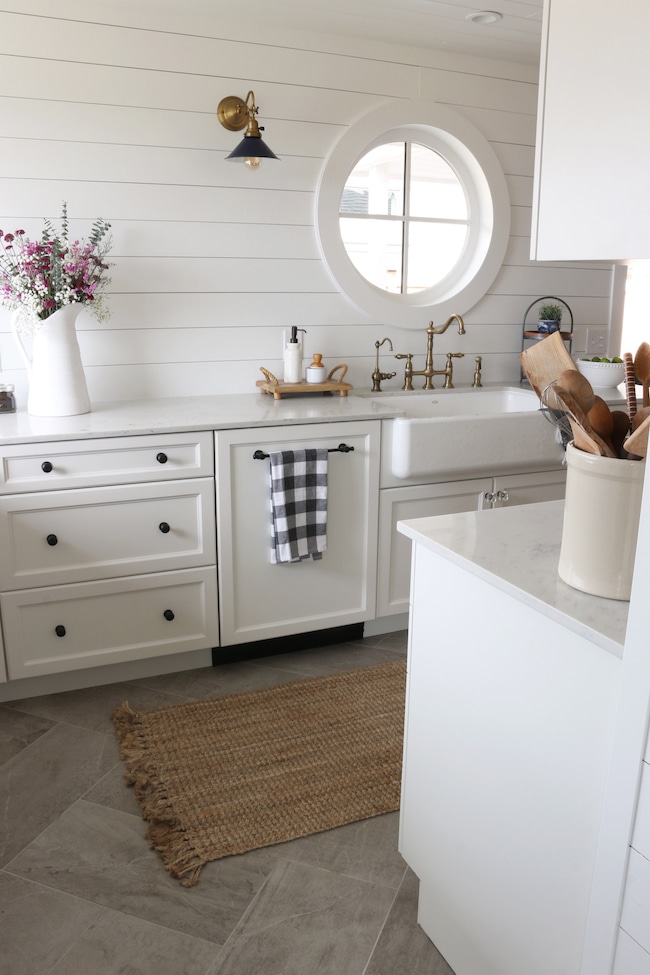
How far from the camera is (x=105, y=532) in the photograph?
251 centimetres

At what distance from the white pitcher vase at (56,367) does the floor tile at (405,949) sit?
5.89 feet

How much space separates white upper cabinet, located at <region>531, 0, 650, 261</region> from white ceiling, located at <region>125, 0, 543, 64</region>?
1.89m

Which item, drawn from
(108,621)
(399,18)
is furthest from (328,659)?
(399,18)

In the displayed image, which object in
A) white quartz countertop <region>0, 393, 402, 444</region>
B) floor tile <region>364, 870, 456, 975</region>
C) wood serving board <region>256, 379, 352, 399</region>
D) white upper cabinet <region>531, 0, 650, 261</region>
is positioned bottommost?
floor tile <region>364, 870, 456, 975</region>

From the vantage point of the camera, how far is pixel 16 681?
2.59 m

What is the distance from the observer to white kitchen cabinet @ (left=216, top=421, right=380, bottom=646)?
2629 millimetres

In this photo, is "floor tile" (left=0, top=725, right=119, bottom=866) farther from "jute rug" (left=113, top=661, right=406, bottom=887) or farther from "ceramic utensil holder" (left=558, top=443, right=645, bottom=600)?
"ceramic utensil holder" (left=558, top=443, right=645, bottom=600)

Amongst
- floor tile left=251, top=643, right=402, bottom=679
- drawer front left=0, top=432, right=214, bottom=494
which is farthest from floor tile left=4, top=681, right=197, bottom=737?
drawer front left=0, top=432, right=214, bottom=494

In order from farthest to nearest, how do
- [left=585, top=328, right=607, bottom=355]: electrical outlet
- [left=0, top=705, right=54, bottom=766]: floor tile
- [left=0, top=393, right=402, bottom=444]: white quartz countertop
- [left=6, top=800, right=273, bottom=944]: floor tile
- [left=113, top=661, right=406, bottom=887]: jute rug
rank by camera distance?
[left=585, top=328, right=607, bottom=355]: electrical outlet → [left=0, top=393, right=402, bottom=444]: white quartz countertop → [left=0, top=705, right=54, bottom=766]: floor tile → [left=113, top=661, right=406, bottom=887]: jute rug → [left=6, top=800, right=273, bottom=944]: floor tile

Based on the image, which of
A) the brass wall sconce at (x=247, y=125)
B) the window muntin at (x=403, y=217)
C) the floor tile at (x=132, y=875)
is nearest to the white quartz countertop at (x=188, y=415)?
the window muntin at (x=403, y=217)

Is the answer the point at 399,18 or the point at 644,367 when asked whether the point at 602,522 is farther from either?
the point at 399,18

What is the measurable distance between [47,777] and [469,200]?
9.17 ft

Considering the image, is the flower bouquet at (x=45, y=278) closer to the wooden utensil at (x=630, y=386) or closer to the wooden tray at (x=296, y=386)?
the wooden tray at (x=296, y=386)

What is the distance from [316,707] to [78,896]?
0.96 metres
